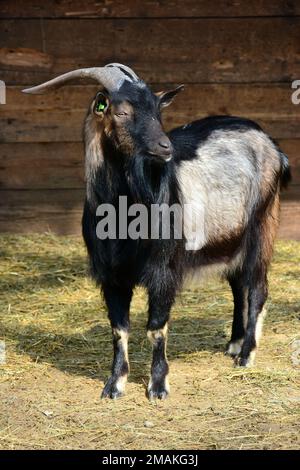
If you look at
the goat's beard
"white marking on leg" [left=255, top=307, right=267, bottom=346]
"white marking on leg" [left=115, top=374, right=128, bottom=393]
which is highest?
the goat's beard

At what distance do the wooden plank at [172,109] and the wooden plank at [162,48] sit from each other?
0.12 m

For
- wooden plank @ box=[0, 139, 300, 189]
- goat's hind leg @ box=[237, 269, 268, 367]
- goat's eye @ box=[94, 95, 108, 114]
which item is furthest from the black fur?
wooden plank @ box=[0, 139, 300, 189]

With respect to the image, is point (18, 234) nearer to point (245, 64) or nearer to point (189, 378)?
point (245, 64)

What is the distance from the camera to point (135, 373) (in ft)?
19.0

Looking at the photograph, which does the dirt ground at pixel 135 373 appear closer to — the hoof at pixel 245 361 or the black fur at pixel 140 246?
the hoof at pixel 245 361

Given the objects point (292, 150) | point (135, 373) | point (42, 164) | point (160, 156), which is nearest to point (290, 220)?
point (292, 150)

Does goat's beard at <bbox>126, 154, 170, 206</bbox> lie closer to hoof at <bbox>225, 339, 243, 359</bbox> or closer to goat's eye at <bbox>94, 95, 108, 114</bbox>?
goat's eye at <bbox>94, 95, 108, 114</bbox>

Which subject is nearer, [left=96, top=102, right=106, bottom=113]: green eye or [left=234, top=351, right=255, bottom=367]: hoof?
[left=96, top=102, right=106, bottom=113]: green eye

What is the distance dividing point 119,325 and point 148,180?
36.1 inches

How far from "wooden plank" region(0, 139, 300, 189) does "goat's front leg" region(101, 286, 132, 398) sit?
357 cm

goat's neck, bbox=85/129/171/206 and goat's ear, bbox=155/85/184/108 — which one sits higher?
goat's ear, bbox=155/85/184/108

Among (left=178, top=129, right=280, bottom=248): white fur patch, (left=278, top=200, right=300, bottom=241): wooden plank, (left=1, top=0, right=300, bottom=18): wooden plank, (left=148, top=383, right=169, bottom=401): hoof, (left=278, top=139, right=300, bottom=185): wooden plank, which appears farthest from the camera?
(left=278, top=200, right=300, bottom=241): wooden plank

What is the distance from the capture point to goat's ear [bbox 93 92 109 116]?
516 centimetres

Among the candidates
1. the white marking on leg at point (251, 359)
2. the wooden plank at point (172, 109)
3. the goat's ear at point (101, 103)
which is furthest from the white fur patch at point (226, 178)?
the wooden plank at point (172, 109)
